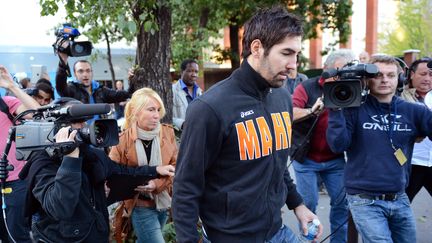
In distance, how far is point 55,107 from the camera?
2.34 metres

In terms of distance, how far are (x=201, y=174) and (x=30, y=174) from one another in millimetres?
1038

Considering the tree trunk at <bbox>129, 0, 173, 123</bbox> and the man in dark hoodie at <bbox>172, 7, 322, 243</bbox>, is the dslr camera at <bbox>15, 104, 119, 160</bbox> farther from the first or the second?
the tree trunk at <bbox>129, 0, 173, 123</bbox>

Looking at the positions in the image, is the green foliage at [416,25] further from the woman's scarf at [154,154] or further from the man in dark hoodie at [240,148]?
the man in dark hoodie at [240,148]

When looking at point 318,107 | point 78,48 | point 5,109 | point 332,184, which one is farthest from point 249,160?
point 5,109

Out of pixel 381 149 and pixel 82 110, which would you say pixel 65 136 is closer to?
pixel 82 110

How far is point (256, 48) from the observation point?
6.61 ft

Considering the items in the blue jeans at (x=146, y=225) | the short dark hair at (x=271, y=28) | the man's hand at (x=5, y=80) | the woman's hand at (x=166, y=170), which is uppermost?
the short dark hair at (x=271, y=28)

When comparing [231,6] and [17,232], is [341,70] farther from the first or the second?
[231,6]

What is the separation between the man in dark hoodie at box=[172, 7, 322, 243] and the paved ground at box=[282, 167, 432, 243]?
109 inches

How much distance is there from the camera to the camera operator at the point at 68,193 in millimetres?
2129

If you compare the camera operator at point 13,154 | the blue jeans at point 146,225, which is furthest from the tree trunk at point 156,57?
the blue jeans at point 146,225

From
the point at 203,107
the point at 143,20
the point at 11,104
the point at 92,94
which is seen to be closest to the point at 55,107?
the point at 203,107

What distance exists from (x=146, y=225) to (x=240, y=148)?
155 cm

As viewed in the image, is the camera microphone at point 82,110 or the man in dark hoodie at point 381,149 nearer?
the camera microphone at point 82,110
